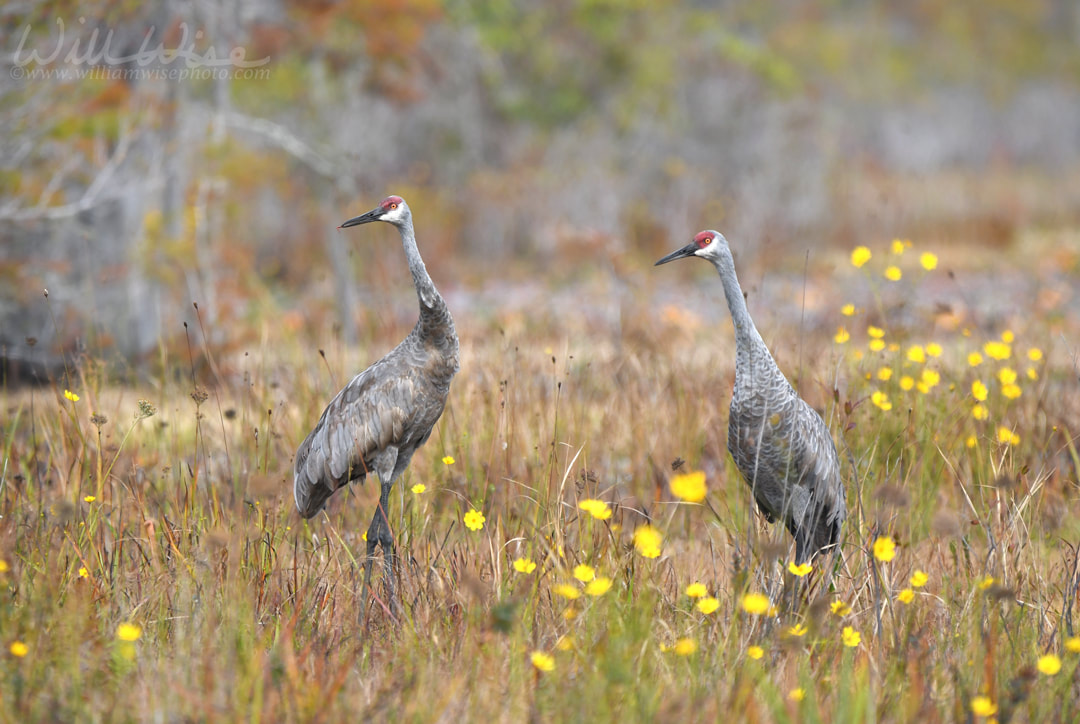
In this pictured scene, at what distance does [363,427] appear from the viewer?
388 cm

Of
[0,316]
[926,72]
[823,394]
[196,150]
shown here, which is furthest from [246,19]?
[926,72]

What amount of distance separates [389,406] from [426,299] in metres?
0.44

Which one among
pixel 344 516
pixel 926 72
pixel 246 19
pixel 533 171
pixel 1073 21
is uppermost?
pixel 1073 21

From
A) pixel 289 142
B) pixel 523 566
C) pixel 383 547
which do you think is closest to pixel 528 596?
pixel 523 566

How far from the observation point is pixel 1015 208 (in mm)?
16062

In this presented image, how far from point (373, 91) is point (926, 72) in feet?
96.9

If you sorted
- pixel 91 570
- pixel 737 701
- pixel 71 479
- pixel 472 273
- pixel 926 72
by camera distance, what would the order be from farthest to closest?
pixel 926 72
pixel 472 273
pixel 71 479
pixel 91 570
pixel 737 701

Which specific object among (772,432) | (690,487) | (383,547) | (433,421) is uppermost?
(690,487)

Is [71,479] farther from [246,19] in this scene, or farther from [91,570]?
[246,19]

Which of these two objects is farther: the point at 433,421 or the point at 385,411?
the point at 433,421
